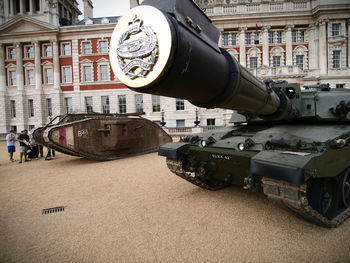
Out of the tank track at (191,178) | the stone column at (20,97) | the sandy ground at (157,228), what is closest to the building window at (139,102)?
the stone column at (20,97)

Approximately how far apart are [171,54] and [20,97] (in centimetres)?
3037

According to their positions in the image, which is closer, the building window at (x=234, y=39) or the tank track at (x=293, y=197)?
the tank track at (x=293, y=197)

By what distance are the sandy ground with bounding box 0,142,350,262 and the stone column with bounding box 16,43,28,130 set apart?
24537 millimetres

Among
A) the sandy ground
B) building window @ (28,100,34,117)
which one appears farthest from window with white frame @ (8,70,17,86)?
the sandy ground

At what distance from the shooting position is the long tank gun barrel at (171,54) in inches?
43.1

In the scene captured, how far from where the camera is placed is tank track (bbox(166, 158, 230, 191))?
4164 millimetres

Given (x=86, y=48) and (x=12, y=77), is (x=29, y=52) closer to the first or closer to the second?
(x=12, y=77)

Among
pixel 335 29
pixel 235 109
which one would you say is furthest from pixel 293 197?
pixel 335 29

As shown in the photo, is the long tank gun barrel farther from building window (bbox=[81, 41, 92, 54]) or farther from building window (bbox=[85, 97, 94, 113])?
building window (bbox=[81, 41, 92, 54])

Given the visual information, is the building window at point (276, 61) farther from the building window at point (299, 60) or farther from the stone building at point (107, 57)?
the building window at point (299, 60)

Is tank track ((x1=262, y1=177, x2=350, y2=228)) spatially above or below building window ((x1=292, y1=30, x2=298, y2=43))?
below

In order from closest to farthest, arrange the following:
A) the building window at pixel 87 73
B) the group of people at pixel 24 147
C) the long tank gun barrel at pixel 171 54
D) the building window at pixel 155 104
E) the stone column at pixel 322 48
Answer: the long tank gun barrel at pixel 171 54 → the group of people at pixel 24 147 → the stone column at pixel 322 48 → the building window at pixel 155 104 → the building window at pixel 87 73

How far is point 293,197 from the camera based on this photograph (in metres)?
2.39

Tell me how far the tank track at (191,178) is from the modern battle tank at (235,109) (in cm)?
2
